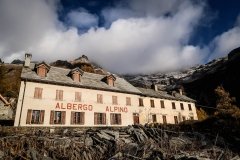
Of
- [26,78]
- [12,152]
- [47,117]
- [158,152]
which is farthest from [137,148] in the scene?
[26,78]

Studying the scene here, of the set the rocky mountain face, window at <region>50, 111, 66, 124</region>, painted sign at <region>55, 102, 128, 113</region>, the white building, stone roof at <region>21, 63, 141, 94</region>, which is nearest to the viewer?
the white building

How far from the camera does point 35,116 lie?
78.4 ft

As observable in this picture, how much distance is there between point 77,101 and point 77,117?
2.19 meters

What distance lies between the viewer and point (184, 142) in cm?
1473

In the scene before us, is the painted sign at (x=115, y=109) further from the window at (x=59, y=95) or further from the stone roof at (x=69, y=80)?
the window at (x=59, y=95)

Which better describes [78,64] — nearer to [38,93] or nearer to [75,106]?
[75,106]

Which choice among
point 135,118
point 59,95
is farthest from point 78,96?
point 135,118

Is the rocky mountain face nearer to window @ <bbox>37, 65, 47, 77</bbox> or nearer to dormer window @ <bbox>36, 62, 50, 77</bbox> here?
dormer window @ <bbox>36, 62, 50, 77</bbox>

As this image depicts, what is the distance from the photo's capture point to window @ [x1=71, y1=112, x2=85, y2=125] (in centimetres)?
2617

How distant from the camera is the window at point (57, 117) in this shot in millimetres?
24819

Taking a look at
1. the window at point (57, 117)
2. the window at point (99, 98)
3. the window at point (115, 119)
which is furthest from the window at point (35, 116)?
the window at point (115, 119)

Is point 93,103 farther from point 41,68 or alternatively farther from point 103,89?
point 41,68

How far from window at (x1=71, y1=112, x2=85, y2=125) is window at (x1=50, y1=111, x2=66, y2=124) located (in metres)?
1.19

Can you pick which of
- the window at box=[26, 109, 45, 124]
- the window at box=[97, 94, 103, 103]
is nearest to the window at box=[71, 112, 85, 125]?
the window at box=[97, 94, 103, 103]
